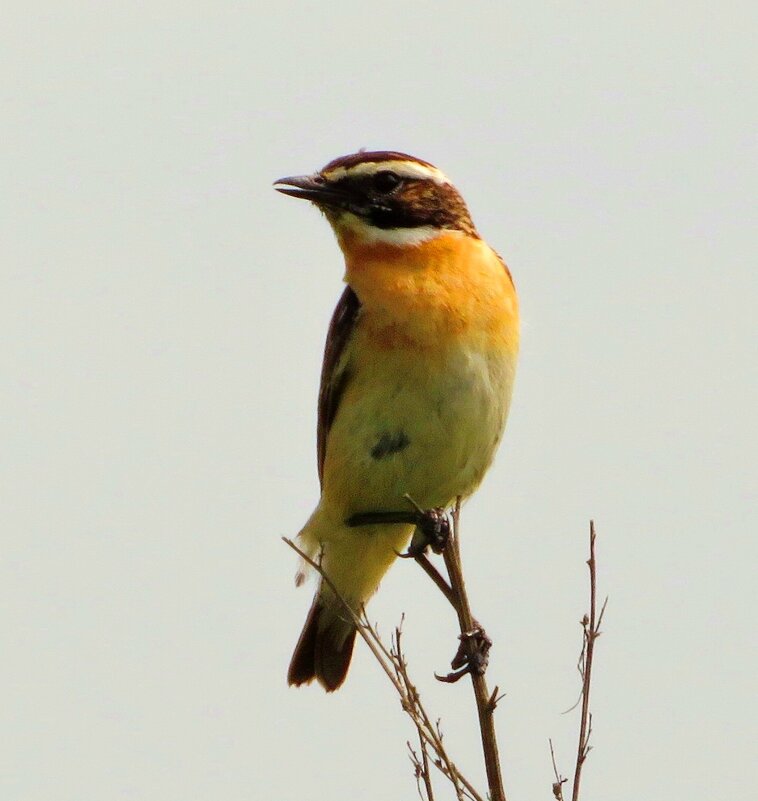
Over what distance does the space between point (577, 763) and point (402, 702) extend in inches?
29.9

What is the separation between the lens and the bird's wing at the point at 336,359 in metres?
8.40

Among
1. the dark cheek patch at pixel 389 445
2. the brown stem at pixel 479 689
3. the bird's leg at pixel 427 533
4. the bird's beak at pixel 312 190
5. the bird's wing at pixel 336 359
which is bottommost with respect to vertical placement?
the brown stem at pixel 479 689

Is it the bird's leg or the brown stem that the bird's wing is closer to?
the bird's leg

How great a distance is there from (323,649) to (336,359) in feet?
7.95

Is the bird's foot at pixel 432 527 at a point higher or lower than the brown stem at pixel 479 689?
higher

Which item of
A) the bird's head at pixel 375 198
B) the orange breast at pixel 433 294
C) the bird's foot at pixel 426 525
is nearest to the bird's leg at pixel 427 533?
the bird's foot at pixel 426 525

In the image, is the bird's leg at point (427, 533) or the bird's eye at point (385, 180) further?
the bird's eye at point (385, 180)

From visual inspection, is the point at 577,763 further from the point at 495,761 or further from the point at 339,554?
the point at 339,554

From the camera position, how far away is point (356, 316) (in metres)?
8.37

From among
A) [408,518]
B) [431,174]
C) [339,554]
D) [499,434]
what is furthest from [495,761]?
[431,174]

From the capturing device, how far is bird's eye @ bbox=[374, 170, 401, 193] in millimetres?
8641

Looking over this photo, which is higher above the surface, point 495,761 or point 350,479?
point 350,479

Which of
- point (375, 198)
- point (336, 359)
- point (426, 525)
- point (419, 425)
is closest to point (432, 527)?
point (426, 525)

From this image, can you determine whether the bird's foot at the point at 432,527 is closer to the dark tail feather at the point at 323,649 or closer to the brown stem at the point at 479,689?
the brown stem at the point at 479,689
